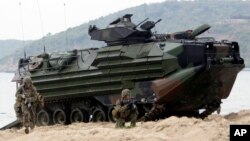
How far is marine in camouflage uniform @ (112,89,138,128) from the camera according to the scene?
16.6 meters

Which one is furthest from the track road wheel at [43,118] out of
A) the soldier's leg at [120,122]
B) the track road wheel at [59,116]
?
the soldier's leg at [120,122]

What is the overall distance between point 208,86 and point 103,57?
313 cm

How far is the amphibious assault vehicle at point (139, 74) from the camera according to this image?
1922cm

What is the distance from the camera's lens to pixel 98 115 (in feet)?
69.8

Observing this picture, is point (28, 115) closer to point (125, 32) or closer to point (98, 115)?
point (98, 115)

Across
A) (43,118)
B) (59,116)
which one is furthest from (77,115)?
(43,118)

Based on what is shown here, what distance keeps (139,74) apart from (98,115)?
2.38 metres

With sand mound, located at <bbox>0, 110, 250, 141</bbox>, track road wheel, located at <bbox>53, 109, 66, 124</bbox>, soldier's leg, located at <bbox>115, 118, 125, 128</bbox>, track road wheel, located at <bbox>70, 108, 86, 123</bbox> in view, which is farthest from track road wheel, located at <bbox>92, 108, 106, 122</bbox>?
sand mound, located at <bbox>0, 110, 250, 141</bbox>

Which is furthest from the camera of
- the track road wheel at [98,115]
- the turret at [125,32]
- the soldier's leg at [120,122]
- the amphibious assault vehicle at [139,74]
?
the track road wheel at [98,115]

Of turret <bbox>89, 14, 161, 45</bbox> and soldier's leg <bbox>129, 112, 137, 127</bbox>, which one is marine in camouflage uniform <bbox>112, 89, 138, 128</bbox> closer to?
soldier's leg <bbox>129, 112, 137, 127</bbox>

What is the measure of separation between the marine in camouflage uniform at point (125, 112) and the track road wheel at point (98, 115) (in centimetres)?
406

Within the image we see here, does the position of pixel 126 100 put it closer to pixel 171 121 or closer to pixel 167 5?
pixel 171 121

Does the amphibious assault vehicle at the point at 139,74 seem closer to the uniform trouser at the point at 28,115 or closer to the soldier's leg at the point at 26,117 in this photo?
the uniform trouser at the point at 28,115

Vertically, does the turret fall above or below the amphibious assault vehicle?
above
